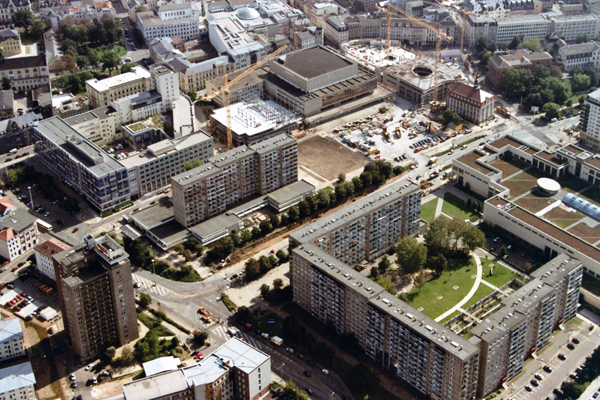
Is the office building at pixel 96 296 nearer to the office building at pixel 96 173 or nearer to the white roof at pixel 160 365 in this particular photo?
the white roof at pixel 160 365

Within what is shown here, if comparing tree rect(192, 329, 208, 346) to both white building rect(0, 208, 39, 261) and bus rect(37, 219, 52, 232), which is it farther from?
bus rect(37, 219, 52, 232)

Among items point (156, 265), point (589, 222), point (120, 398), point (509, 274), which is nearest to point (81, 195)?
point (156, 265)

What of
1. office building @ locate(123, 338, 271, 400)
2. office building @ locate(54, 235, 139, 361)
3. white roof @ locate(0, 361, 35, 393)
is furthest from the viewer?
office building @ locate(54, 235, 139, 361)

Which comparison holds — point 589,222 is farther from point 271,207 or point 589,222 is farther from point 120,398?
point 120,398

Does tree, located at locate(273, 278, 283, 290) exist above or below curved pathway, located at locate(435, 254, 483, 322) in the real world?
above

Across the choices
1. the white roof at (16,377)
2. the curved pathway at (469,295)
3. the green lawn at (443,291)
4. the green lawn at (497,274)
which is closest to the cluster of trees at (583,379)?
the green lawn at (497,274)

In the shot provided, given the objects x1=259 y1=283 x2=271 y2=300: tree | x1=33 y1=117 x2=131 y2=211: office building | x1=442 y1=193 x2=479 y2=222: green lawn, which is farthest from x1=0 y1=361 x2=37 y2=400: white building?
x1=442 y1=193 x2=479 y2=222: green lawn
